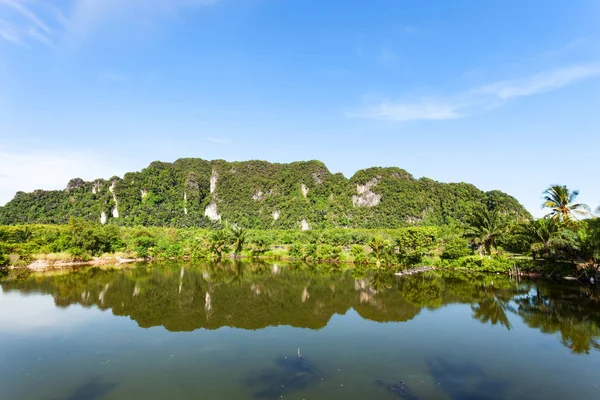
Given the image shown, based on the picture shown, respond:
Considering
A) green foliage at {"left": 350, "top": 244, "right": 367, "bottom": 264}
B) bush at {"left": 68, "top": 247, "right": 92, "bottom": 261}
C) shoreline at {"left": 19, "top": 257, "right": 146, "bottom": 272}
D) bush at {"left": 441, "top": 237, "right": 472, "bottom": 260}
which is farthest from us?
green foliage at {"left": 350, "top": 244, "right": 367, "bottom": 264}

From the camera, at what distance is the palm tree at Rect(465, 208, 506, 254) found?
32969 millimetres

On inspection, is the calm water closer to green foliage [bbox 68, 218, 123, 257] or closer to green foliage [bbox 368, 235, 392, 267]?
green foliage [bbox 368, 235, 392, 267]

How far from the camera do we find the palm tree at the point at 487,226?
33.0 meters

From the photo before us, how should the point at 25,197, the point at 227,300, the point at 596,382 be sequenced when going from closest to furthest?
the point at 596,382
the point at 227,300
the point at 25,197

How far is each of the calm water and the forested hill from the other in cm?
6964

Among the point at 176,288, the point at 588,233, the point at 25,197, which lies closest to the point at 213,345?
the point at 176,288

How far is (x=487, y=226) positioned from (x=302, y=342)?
26.9 meters

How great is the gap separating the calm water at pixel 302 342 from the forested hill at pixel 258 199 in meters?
69.6

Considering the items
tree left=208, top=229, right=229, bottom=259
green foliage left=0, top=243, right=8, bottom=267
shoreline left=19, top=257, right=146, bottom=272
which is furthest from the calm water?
tree left=208, top=229, right=229, bottom=259

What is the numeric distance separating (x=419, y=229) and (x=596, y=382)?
92.5 ft

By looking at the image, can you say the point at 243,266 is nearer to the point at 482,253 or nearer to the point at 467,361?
the point at 482,253

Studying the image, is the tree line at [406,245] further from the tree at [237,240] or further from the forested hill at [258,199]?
the forested hill at [258,199]

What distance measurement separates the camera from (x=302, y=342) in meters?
13.7

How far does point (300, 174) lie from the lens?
11806 centimetres
